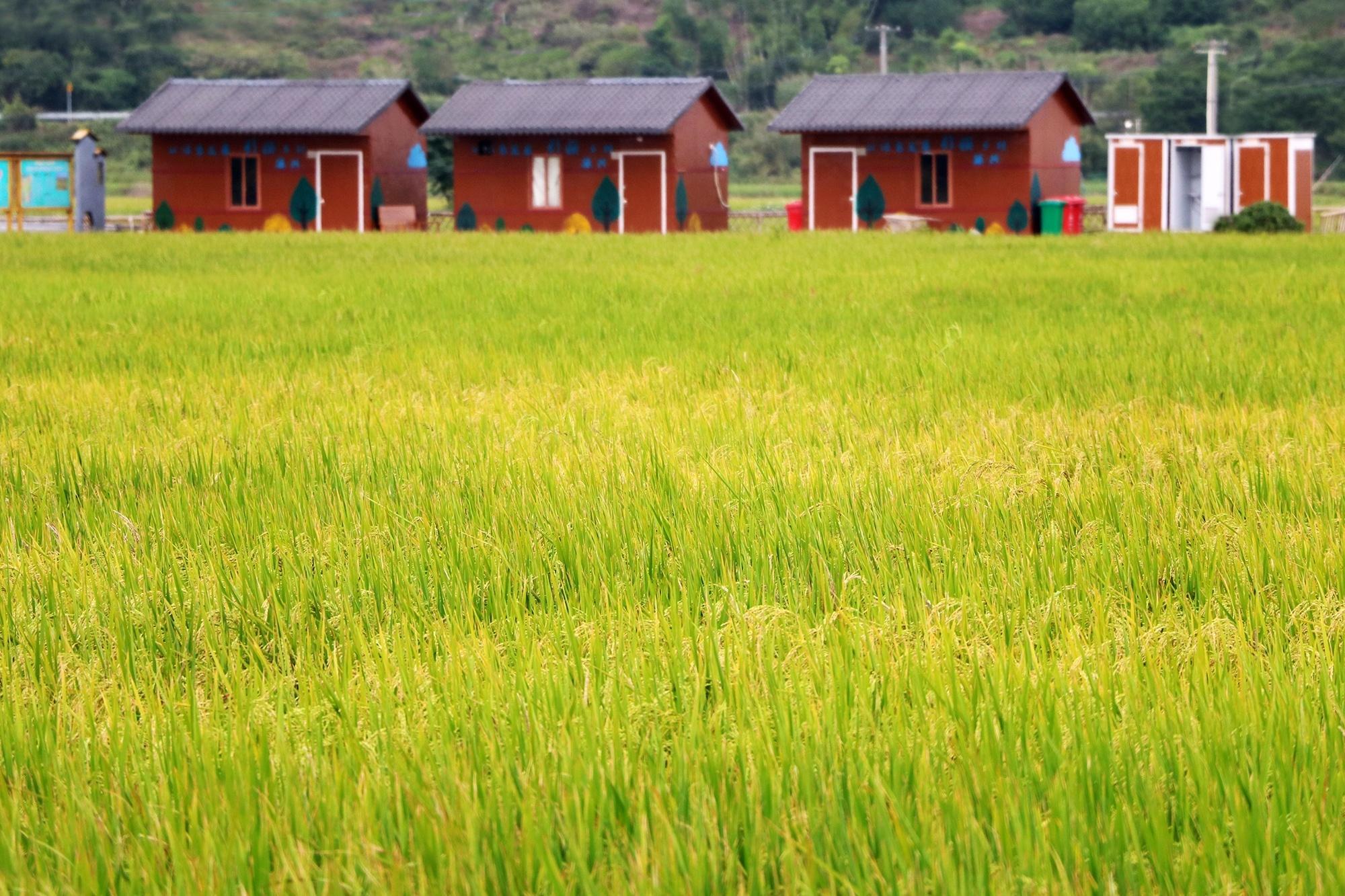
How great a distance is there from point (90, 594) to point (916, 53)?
106m

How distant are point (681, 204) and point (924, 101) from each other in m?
6.04

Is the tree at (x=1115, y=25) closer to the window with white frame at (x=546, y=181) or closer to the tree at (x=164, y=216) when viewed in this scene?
the window with white frame at (x=546, y=181)

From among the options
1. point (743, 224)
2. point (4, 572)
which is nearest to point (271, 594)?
point (4, 572)

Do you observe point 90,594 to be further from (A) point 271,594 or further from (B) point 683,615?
(B) point 683,615

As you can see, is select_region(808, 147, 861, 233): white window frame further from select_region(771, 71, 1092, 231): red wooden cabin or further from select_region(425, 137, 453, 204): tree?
select_region(425, 137, 453, 204): tree

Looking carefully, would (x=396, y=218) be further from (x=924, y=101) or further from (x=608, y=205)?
(x=924, y=101)

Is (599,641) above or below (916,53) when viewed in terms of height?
below

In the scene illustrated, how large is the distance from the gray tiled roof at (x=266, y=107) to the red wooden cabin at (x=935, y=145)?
9859mm

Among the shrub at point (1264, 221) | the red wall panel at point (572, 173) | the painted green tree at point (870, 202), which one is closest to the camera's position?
the shrub at point (1264, 221)

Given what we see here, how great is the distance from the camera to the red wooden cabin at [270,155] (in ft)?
137

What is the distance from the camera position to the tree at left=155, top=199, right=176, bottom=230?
42438 millimetres

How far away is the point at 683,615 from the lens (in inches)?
147

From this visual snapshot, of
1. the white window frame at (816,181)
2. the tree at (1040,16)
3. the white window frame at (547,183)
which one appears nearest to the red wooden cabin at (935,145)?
the white window frame at (816,181)

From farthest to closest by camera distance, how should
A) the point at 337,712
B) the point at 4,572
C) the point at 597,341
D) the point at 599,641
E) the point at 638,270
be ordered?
the point at 638,270, the point at 597,341, the point at 4,572, the point at 599,641, the point at 337,712
